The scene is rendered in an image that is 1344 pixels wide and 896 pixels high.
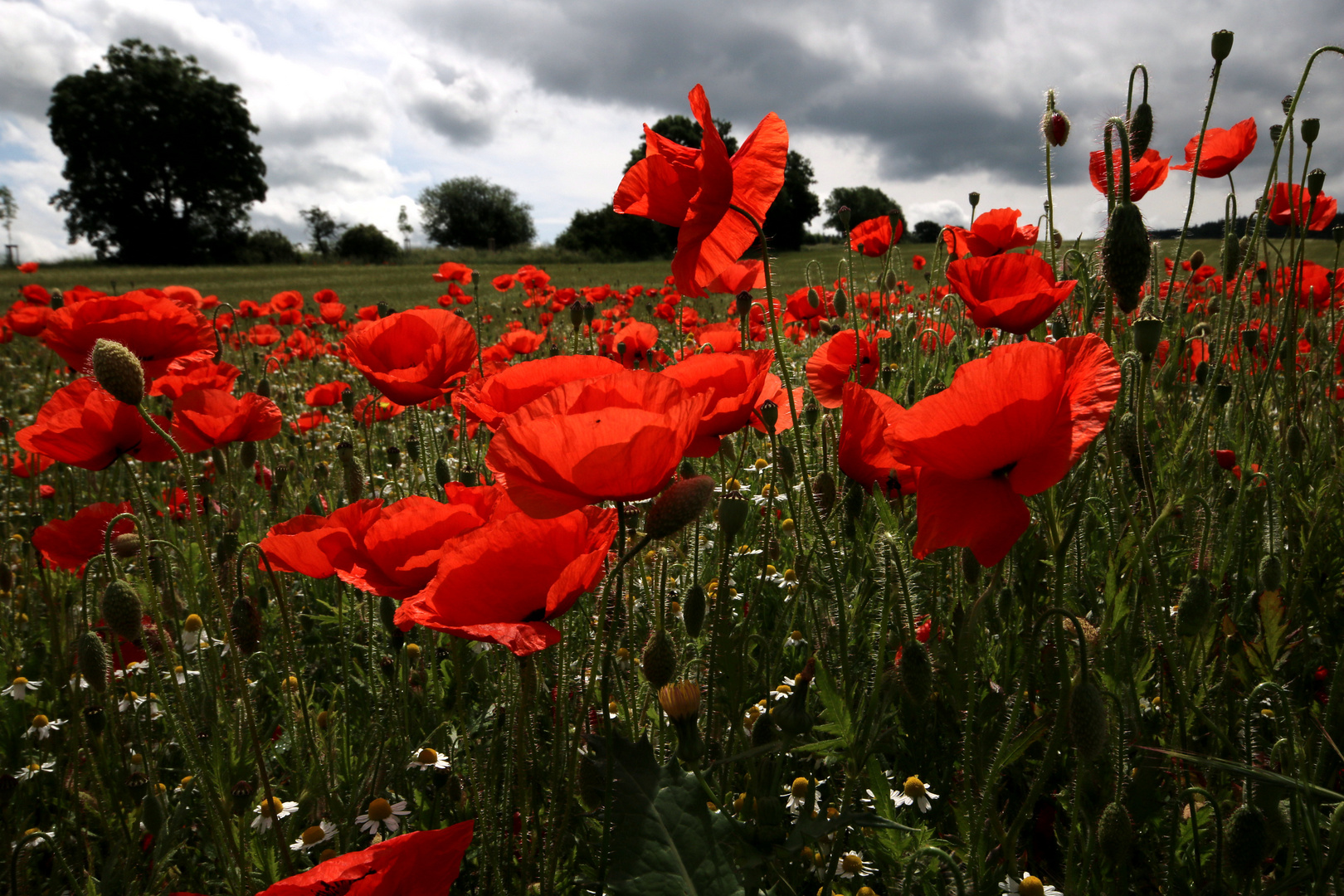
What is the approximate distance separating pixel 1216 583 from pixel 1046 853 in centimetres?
74

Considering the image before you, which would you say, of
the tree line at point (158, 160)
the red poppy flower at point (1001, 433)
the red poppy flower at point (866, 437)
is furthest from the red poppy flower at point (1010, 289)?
the tree line at point (158, 160)

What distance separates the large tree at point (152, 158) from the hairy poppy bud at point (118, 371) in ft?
194

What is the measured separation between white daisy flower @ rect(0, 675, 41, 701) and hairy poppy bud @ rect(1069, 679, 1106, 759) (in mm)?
2466

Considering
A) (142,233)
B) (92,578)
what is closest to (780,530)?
(92,578)

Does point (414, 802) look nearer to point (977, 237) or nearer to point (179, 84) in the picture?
point (977, 237)

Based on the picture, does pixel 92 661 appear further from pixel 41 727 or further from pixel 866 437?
pixel 866 437

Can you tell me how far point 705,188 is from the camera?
1136mm

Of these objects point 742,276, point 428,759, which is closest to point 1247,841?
point 428,759

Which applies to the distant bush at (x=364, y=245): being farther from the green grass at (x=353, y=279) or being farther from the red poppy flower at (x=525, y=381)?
the red poppy flower at (x=525, y=381)

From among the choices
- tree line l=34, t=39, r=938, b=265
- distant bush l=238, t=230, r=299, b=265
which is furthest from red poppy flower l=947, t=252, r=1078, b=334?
distant bush l=238, t=230, r=299, b=265

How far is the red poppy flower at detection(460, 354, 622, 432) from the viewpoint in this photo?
3.86 feet

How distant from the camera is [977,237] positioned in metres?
2.38

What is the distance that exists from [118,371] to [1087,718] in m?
1.60

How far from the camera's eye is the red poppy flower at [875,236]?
347cm
